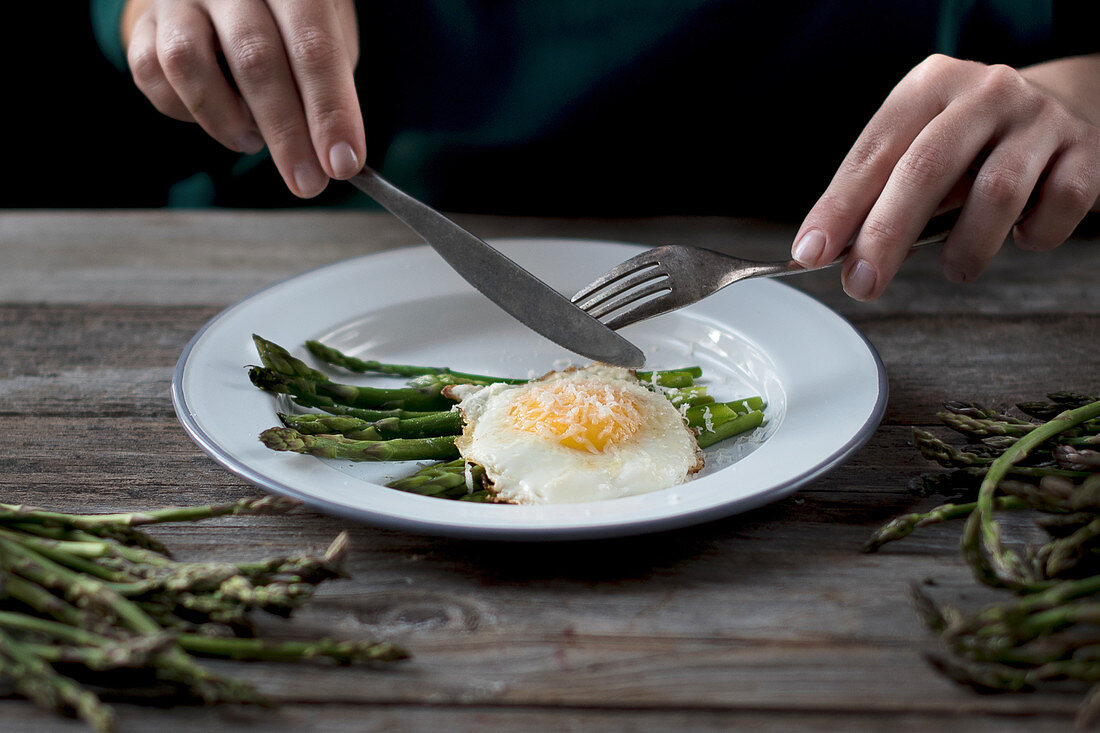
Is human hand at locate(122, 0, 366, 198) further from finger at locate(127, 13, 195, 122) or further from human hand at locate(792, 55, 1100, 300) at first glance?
human hand at locate(792, 55, 1100, 300)

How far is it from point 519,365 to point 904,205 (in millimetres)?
1066

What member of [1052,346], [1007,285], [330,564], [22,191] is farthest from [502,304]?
[22,191]

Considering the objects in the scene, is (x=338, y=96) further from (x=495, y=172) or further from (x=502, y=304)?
(x=495, y=172)

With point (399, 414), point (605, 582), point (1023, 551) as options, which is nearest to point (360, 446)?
point (399, 414)

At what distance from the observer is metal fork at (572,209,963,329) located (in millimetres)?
2127

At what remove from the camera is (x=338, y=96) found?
83.5 inches

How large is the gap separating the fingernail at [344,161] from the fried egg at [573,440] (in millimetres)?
585

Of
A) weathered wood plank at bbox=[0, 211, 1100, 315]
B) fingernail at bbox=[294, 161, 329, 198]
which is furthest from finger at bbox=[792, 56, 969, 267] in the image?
fingernail at bbox=[294, 161, 329, 198]

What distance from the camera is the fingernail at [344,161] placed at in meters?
2.09

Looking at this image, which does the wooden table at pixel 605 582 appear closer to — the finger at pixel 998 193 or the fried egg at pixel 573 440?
the fried egg at pixel 573 440

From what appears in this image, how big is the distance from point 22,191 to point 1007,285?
5.20 m

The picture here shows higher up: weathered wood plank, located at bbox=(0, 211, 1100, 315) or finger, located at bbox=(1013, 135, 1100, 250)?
finger, located at bbox=(1013, 135, 1100, 250)

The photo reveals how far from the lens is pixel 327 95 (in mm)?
2115

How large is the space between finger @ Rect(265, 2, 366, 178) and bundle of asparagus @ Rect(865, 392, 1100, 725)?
1.47 meters
